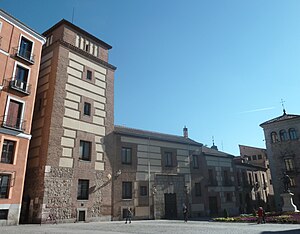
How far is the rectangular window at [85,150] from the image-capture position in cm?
2404

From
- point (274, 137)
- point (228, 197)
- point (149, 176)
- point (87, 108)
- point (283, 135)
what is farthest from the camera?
point (274, 137)

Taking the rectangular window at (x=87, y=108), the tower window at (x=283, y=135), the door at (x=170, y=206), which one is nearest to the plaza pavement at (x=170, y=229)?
the rectangular window at (x=87, y=108)

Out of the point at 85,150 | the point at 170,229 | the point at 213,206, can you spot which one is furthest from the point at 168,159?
the point at 170,229

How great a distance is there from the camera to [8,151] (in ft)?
63.9

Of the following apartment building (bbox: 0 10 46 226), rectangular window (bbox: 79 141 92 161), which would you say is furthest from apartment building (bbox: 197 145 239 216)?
apartment building (bbox: 0 10 46 226)

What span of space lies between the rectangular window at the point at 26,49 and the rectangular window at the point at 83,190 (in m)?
12.0

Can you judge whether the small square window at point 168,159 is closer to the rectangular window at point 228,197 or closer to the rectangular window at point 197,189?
the rectangular window at point 197,189

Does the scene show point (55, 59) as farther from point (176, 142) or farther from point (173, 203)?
point (173, 203)

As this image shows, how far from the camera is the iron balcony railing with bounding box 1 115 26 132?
63.9 feet

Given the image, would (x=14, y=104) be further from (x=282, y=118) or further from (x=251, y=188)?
(x=282, y=118)

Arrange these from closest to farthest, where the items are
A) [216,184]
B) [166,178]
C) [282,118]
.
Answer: [166,178]
[216,184]
[282,118]

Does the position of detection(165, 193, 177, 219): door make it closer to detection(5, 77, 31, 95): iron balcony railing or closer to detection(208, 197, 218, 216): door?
detection(208, 197, 218, 216): door

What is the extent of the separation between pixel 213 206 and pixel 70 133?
22314mm

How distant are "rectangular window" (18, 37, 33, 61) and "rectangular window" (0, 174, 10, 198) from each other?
10.1 m
